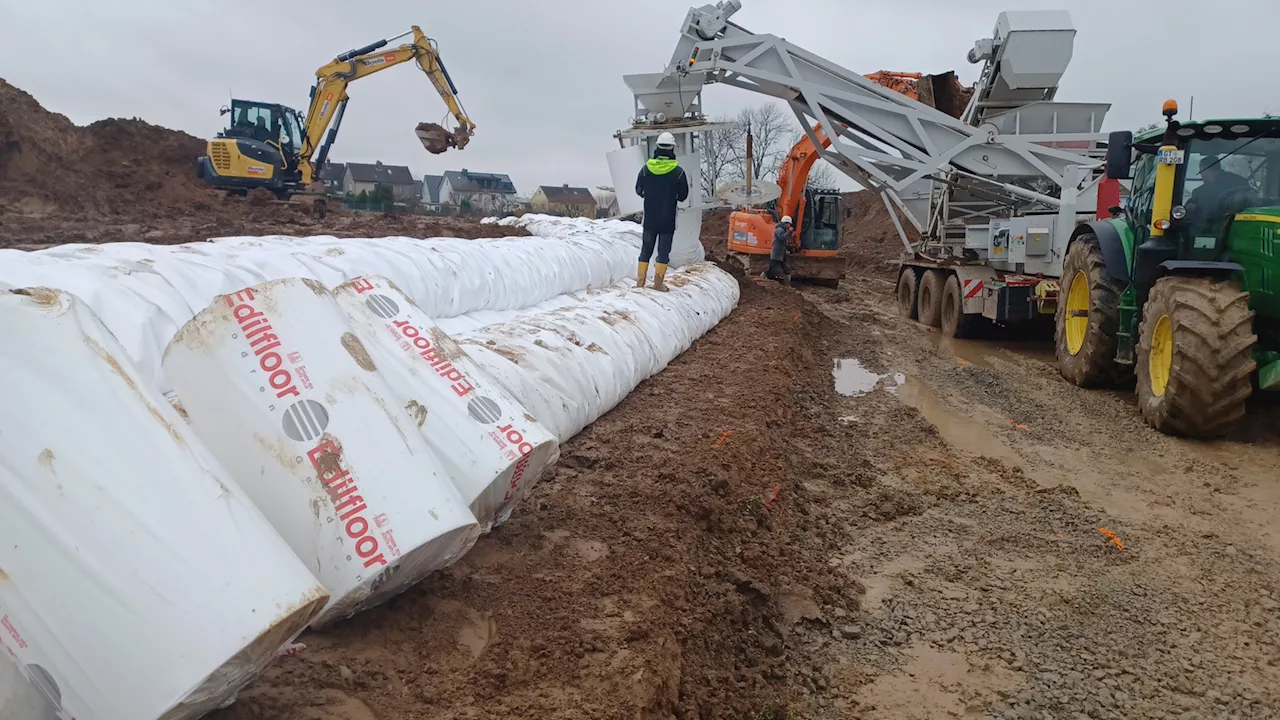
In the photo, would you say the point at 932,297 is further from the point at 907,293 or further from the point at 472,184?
the point at 472,184

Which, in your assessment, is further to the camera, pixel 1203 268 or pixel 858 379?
pixel 858 379

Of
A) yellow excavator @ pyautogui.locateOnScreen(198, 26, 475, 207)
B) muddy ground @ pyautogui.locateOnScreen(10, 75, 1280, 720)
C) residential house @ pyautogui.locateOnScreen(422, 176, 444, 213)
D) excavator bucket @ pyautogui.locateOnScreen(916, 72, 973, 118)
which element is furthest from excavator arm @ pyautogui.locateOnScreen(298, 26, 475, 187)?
residential house @ pyautogui.locateOnScreen(422, 176, 444, 213)

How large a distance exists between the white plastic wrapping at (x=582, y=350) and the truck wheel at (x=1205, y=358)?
3.49 metres

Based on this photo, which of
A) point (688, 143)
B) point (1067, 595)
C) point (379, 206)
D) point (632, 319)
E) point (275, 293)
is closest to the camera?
point (275, 293)

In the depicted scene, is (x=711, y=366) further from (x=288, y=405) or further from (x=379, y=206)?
(x=379, y=206)

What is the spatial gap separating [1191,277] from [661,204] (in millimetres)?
4496

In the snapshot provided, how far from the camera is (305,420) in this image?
2.31m

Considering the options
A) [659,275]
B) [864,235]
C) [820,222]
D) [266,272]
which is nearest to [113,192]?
[820,222]

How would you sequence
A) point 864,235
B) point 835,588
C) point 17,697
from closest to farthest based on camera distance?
1. point 17,697
2. point 835,588
3. point 864,235

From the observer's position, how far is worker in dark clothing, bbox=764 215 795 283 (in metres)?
15.3

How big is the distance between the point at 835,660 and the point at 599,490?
1.35 m

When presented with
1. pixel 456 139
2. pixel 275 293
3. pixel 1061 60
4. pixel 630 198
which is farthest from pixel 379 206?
pixel 275 293

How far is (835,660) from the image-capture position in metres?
3.00

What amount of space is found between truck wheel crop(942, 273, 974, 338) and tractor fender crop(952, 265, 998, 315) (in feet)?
0.30
